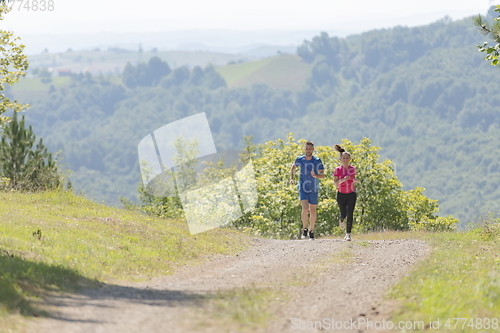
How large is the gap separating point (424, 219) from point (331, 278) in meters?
26.7

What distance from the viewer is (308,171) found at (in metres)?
16.4

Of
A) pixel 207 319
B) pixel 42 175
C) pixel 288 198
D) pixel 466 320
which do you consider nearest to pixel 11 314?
pixel 207 319

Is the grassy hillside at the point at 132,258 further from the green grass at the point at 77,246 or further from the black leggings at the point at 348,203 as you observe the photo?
the black leggings at the point at 348,203

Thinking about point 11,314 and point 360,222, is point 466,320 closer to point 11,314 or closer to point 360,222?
point 11,314

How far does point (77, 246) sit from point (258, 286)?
3.94m

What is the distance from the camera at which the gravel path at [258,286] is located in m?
6.90

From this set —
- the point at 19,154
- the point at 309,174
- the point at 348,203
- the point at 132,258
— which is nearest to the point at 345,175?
the point at 348,203

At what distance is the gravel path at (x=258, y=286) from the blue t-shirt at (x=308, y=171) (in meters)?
2.75

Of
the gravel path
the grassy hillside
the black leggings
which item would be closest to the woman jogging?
the black leggings

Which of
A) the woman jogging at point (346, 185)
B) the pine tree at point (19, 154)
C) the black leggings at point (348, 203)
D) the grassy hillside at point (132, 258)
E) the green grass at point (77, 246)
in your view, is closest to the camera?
the grassy hillside at point (132, 258)

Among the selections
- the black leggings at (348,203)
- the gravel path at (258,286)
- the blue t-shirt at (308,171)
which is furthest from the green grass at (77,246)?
the black leggings at (348,203)

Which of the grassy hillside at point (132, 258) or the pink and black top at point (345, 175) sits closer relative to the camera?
the grassy hillside at point (132, 258)

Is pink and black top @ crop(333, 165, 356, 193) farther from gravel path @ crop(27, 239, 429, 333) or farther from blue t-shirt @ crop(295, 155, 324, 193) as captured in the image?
gravel path @ crop(27, 239, 429, 333)

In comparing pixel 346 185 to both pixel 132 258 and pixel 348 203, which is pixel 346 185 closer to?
pixel 348 203
